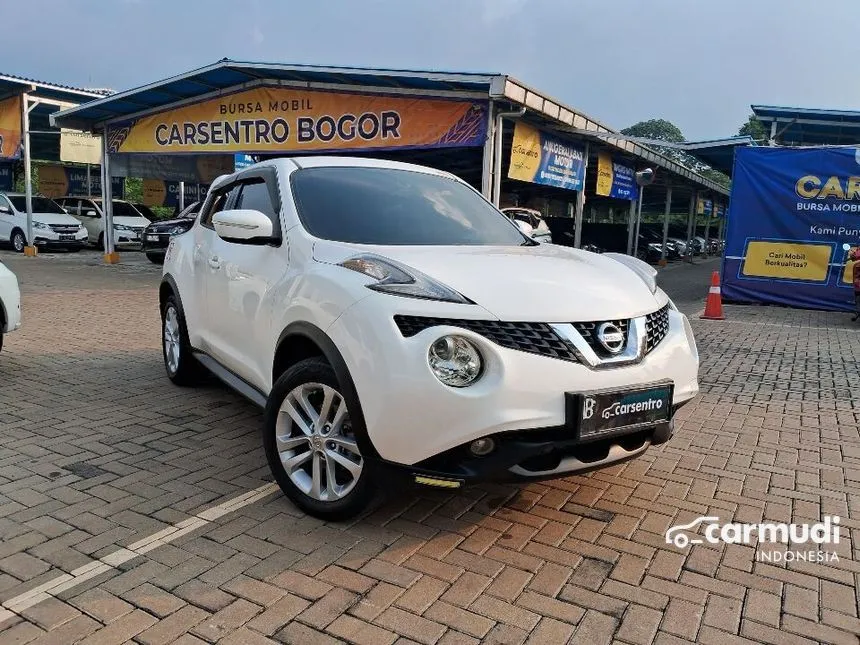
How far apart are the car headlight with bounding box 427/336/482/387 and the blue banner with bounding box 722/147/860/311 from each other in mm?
10821

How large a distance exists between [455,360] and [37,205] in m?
22.9

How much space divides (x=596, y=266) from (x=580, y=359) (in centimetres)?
83

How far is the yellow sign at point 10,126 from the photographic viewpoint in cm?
1931

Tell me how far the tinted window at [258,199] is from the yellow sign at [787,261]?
10.1 metres

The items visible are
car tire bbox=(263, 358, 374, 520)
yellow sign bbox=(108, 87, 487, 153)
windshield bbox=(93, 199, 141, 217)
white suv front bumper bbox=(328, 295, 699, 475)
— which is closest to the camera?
white suv front bumper bbox=(328, 295, 699, 475)

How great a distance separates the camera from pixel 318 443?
315 centimetres

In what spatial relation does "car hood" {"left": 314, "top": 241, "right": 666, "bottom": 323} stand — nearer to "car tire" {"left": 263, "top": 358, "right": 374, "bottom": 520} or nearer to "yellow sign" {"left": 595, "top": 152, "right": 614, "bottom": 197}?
"car tire" {"left": 263, "top": 358, "right": 374, "bottom": 520}

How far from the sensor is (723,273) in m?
12.5

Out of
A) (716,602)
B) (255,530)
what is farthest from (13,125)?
(716,602)

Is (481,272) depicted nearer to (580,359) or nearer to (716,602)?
(580,359)

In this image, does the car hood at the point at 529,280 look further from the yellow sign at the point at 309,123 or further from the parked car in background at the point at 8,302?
the yellow sign at the point at 309,123

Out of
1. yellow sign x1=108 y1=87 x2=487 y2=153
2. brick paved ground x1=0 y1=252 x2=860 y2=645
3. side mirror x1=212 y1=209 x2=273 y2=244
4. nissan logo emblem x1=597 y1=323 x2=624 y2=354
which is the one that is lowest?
brick paved ground x1=0 y1=252 x2=860 y2=645

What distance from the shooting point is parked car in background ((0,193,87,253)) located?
20516mm

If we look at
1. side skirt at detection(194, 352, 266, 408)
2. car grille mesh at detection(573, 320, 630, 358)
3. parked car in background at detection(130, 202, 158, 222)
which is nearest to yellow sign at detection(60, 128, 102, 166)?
parked car in background at detection(130, 202, 158, 222)
